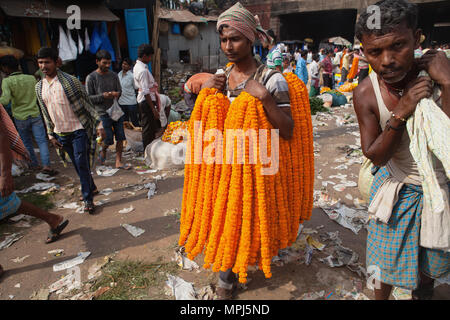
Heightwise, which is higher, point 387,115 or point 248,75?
point 248,75

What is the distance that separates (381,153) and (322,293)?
1.46m

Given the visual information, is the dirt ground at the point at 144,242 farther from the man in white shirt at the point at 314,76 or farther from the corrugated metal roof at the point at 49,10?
the man in white shirt at the point at 314,76

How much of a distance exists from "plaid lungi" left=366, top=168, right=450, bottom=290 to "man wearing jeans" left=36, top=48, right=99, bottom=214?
12.2ft

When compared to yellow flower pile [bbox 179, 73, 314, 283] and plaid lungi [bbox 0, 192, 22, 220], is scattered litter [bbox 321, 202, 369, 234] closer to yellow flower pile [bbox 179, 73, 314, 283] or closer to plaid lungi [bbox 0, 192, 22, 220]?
yellow flower pile [bbox 179, 73, 314, 283]

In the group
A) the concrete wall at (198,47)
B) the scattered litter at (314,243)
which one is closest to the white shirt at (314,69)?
the concrete wall at (198,47)

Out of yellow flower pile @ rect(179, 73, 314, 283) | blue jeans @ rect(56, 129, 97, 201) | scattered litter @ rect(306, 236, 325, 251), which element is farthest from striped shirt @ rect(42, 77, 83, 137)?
scattered litter @ rect(306, 236, 325, 251)

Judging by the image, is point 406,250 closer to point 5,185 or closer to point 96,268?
point 96,268

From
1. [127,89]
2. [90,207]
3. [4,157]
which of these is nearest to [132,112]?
[127,89]

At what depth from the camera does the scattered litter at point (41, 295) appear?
8.90 feet

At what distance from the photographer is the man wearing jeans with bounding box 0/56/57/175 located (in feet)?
17.1

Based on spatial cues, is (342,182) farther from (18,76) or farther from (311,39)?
(311,39)

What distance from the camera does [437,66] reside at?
151cm

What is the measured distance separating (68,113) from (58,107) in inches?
5.3

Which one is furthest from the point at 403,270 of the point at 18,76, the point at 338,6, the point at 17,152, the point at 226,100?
the point at 338,6
